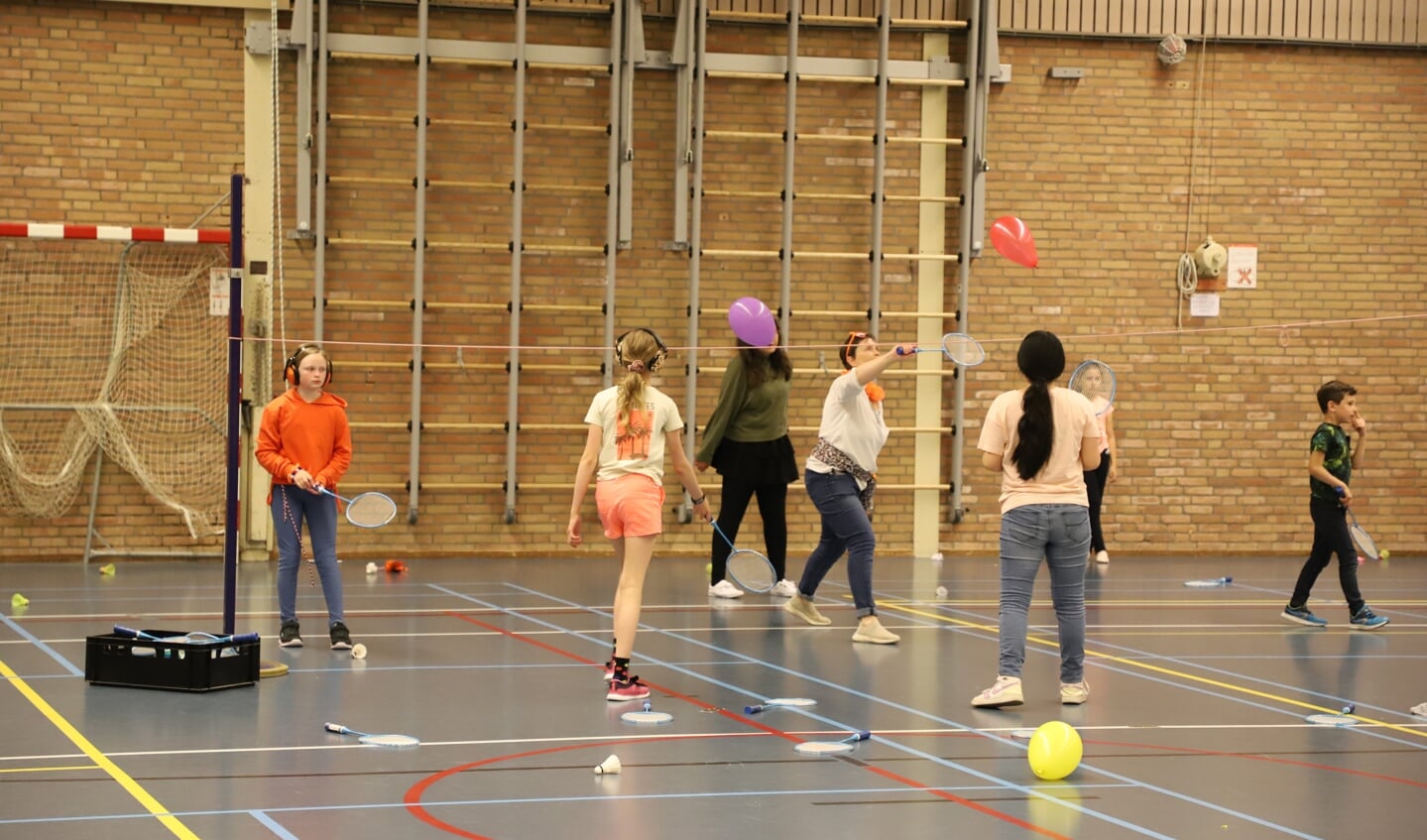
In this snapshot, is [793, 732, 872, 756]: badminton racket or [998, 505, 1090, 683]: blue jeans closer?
[793, 732, 872, 756]: badminton racket

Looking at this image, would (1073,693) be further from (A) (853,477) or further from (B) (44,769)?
(B) (44,769)

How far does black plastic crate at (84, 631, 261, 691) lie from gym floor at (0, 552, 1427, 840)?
10 cm

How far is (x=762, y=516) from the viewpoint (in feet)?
39.3

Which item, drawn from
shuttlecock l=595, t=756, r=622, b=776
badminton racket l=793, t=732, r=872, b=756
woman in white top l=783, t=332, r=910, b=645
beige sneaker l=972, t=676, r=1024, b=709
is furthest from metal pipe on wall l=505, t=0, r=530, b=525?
shuttlecock l=595, t=756, r=622, b=776

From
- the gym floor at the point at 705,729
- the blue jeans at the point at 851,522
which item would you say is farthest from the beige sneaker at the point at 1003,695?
the blue jeans at the point at 851,522

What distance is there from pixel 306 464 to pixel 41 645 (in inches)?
74.3

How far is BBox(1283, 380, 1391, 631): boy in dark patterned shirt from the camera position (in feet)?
35.1

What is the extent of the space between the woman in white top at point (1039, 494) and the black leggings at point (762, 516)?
4260mm

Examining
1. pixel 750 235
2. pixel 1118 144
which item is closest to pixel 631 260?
pixel 750 235

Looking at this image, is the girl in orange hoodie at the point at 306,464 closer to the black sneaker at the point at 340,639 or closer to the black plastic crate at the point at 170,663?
the black sneaker at the point at 340,639

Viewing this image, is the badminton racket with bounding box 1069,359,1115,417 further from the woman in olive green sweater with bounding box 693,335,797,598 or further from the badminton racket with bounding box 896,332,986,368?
the woman in olive green sweater with bounding box 693,335,797,598

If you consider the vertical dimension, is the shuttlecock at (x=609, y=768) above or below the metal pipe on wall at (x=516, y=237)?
below

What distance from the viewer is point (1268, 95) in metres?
17.0

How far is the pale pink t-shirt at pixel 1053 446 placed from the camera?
24.7ft
